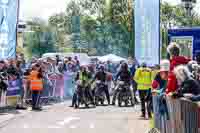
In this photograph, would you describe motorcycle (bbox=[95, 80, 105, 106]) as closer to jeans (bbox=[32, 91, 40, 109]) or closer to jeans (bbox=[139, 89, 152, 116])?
jeans (bbox=[32, 91, 40, 109])

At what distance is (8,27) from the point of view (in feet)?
75.7

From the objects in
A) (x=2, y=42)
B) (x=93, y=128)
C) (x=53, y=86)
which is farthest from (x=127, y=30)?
(x=93, y=128)

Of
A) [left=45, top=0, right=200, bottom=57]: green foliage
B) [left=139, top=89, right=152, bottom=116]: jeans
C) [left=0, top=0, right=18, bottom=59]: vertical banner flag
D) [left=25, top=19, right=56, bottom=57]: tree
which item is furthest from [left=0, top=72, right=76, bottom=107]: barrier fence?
[left=25, top=19, right=56, bottom=57]: tree

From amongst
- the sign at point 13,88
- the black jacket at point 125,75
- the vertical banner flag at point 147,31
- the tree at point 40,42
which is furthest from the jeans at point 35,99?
the tree at point 40,42

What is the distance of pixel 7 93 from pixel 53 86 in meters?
5.00

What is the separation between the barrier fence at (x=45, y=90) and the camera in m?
22.1

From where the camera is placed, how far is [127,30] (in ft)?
226

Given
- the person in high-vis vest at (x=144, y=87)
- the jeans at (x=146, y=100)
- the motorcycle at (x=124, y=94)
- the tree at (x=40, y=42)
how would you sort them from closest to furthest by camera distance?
the jeans at (x=146, y=100), the person in high-vis vest at (x=144, y=87), the motorcycle at (x=124, y=94), the tree at (x=40, y=42)

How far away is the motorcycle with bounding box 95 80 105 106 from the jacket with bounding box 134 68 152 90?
15.6 feet

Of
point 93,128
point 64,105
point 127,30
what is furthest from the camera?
point 127,30

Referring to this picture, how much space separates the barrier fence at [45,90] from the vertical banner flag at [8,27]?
116cm

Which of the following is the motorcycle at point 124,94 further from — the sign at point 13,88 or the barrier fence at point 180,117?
the barrier fence at point 180,117

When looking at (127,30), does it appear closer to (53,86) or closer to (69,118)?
(53,86)

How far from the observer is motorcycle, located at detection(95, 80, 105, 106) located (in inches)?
1005
